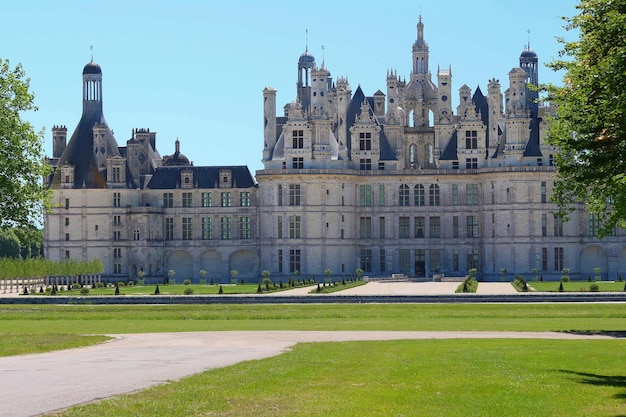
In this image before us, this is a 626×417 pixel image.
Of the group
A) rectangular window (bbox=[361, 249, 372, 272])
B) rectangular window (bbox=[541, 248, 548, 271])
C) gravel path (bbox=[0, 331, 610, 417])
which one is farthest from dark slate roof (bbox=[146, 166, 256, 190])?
gravel path (bbox=[0, 331, 610, 417])

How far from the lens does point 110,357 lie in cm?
2983

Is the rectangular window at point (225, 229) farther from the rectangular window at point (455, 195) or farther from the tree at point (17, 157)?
the tree at point (17, 157)

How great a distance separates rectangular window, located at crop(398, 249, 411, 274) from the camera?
103125 mm

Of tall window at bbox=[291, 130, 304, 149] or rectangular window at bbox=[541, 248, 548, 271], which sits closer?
rectangular window at bbox=[541, 248, 548, 271]

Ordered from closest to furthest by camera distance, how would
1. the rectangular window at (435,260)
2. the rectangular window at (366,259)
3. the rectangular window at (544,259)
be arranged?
the rectangular window at (544,259)
the rectangular window at (435,260)
the rectangular window at (366,259)

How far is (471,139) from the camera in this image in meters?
103

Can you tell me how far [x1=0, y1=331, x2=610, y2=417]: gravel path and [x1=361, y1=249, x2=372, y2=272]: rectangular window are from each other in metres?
62.3

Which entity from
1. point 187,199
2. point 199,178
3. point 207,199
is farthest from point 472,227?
point 187,199

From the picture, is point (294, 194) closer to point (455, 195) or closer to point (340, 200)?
point (340, 200)

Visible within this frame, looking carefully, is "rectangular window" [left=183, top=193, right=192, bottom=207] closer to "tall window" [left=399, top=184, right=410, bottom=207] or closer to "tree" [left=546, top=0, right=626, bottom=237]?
"tall window" [left=399, top=184, right=410, bottom=207]

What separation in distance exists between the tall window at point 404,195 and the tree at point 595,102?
62.8m

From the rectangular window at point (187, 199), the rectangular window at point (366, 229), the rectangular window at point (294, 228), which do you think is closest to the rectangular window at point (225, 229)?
the rectangular window at point (187, 199)

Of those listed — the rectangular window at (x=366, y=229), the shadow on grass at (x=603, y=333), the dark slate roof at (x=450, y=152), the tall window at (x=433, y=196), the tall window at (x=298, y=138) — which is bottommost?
the shadow on grass at (x=603, y=333)

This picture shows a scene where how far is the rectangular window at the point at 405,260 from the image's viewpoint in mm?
103125
